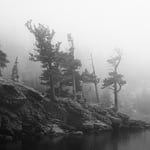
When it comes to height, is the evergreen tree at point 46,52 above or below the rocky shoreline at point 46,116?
above

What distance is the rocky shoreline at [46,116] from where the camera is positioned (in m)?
29.4

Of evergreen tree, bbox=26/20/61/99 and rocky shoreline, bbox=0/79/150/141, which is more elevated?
evergreen tree, bbox=26/20/61/99

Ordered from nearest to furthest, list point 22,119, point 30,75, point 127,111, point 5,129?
point 5,129 → point 22,119 → point 127,111 → point 30,75

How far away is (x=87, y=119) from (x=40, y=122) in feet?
27.7

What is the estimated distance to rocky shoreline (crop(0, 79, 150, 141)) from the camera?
29359 millimetres

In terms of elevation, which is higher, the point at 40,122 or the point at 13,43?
the point at 13,43

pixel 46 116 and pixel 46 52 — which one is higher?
pixel 46 52

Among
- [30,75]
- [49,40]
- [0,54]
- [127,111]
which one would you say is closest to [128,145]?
[49,40]

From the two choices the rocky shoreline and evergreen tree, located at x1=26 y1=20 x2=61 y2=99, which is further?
evergreen tree, located at x1=26 y1=20 x2=61 y2=99

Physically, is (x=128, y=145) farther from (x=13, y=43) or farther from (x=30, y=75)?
(x=13, y=43)

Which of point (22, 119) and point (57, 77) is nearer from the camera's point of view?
point (22, 119)

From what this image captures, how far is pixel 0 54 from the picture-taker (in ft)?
155

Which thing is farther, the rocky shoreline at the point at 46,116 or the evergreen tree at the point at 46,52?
the evergreen tree at the point at 46,52

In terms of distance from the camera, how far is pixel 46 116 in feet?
112
